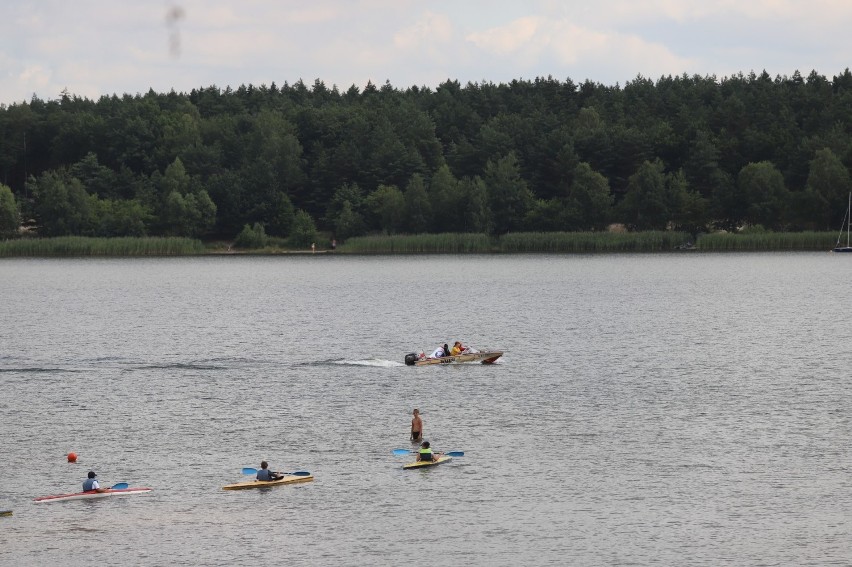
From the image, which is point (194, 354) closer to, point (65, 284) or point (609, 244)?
point (65, 284)

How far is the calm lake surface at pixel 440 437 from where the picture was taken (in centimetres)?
4216

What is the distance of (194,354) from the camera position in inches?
3474

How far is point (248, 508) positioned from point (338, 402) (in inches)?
792

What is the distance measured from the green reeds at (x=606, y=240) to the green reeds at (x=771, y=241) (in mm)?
4925

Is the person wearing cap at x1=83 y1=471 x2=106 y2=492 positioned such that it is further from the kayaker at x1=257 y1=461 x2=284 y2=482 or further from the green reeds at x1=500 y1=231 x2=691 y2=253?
the green reeds at x1=500 y1=231 x2=691 y2=253

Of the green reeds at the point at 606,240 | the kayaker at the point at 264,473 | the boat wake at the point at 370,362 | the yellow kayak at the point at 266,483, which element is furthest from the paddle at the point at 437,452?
the green reeds at the point at 606,240

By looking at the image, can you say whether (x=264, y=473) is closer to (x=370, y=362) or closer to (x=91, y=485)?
(x=91, y=485)

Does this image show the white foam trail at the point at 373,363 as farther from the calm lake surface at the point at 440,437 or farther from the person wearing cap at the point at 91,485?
the person wearing cap at the point at 91,485

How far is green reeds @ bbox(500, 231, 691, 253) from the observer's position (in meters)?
190

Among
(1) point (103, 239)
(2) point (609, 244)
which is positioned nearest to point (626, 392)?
(2) point (609, 244)

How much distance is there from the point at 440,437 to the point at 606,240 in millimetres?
140138

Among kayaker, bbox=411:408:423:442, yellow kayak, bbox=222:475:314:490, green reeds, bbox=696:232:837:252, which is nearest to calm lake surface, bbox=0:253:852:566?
yellow kayak, bbox=222:475:314:490

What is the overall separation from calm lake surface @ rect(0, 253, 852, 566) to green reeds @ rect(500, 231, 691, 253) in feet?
247

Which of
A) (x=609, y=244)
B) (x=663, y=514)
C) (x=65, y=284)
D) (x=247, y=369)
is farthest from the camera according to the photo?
(x=609, y=244)
